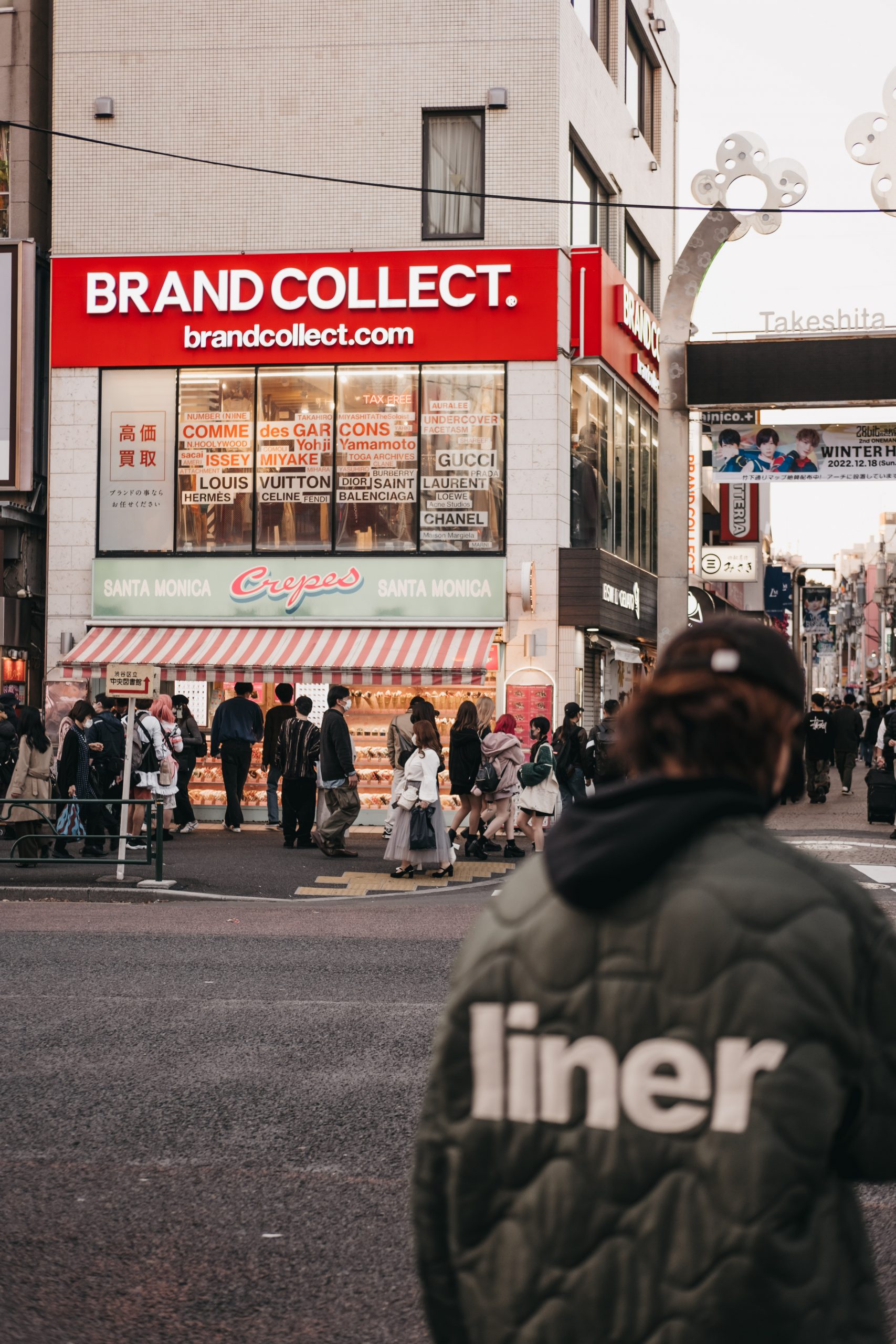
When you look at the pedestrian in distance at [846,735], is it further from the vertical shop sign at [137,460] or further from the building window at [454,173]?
the vertical shop sign at [137,460]

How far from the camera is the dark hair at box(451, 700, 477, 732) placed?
54.6 feet

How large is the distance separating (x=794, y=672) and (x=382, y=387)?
21181 mm

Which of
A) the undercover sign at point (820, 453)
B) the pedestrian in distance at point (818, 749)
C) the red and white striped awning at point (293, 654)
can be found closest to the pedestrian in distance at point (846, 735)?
the pedestrian in distance at point (818, 749)

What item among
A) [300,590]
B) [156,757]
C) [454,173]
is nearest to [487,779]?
[156,757]

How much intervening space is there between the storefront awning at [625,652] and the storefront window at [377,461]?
14.4 ft

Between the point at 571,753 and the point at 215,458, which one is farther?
the point at 215,458

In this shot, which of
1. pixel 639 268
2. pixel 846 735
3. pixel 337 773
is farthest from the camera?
pixel 639 268

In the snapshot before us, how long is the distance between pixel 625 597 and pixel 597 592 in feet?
10.1

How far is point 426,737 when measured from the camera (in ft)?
49.0

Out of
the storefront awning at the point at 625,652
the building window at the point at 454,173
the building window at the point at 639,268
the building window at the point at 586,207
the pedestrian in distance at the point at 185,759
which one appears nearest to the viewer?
the pedestrian in distance at the point at 185,759

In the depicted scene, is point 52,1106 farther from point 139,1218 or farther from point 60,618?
point 60,618

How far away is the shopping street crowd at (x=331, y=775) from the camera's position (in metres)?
15.0

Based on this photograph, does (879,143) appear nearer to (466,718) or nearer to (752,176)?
(752,176)

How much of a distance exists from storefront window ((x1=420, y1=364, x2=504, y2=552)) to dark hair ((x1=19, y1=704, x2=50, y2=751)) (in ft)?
26.1
